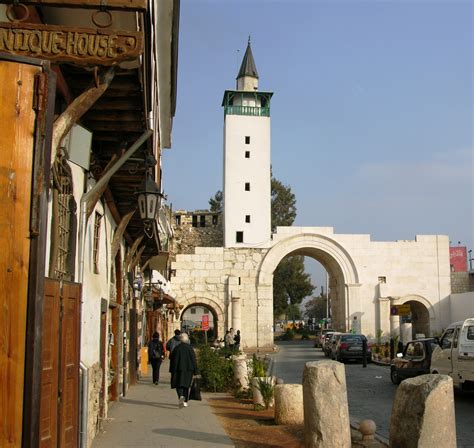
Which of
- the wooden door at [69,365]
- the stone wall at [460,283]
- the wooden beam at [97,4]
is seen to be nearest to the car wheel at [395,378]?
the wooden door at [69,365]

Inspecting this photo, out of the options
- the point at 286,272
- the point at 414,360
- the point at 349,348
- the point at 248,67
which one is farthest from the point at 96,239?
the point at 286,272

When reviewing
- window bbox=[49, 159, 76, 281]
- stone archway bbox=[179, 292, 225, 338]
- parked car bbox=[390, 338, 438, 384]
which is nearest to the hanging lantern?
window bbox=[49, 159, 76, 281]

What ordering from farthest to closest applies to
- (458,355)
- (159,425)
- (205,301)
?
(205,301) < (458,355) < (159,425)

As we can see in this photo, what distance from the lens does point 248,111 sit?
48.0m

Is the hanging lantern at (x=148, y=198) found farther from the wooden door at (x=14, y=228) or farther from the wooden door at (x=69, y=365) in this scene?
the wooden door at (x=14, y=228)

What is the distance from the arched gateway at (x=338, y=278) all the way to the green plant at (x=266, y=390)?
29885 millimetres

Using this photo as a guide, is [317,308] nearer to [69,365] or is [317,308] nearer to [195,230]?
[195,230]

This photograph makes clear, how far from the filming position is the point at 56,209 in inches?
261

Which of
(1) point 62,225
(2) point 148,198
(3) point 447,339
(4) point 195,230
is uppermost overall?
(4) point 195,230

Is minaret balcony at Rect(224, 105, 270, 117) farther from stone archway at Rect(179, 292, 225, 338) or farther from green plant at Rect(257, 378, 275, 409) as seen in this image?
green plant at Rect(257, 378, 275, 409)

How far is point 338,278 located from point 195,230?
1378cm

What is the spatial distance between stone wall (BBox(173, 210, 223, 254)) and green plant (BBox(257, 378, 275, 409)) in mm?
39230

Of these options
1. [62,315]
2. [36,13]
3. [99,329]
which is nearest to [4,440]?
[62,315]

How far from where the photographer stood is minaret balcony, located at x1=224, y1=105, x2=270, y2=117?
1882 inches
